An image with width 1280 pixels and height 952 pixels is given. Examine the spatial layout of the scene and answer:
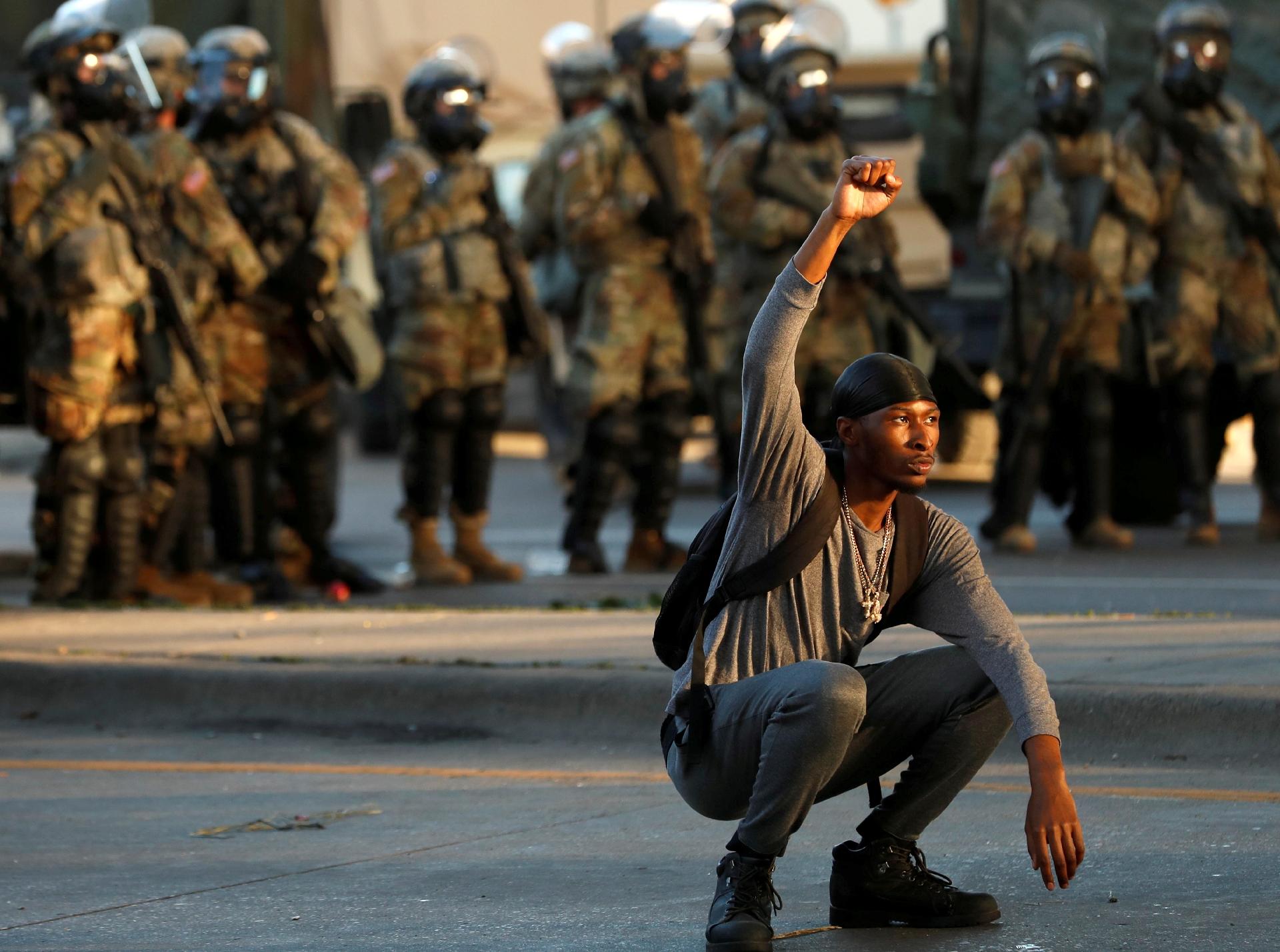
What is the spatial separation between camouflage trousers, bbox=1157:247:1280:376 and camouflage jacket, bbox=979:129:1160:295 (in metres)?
0.33

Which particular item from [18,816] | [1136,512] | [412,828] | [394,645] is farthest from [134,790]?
[1136,512]

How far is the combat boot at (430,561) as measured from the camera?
35.8ft

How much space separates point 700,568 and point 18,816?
2.22 meters

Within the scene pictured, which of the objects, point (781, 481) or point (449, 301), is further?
point (449, 301)

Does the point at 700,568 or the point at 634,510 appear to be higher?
the point at 700,568

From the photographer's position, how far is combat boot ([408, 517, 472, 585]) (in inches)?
429

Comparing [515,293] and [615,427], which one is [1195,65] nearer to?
[615,427]

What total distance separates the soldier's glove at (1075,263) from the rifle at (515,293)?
93.6 inches

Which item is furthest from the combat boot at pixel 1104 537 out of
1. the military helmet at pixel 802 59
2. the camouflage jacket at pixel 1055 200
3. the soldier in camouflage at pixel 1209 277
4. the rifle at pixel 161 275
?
the rifle at pixel 161 275

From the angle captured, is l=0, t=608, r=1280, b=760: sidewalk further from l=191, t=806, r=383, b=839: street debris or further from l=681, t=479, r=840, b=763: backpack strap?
l=681, t=479, r=840, b=763: backpack strap

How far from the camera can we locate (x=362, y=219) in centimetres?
1073

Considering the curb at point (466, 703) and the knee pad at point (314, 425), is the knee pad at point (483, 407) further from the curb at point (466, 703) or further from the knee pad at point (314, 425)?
the curb at point (466, 703)

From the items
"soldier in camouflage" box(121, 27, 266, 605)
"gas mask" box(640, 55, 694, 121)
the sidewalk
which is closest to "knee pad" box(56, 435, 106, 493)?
"soldier in camouflage" box(121, 27, 266, 605)

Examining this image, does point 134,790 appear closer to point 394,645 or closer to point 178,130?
point 394,645
